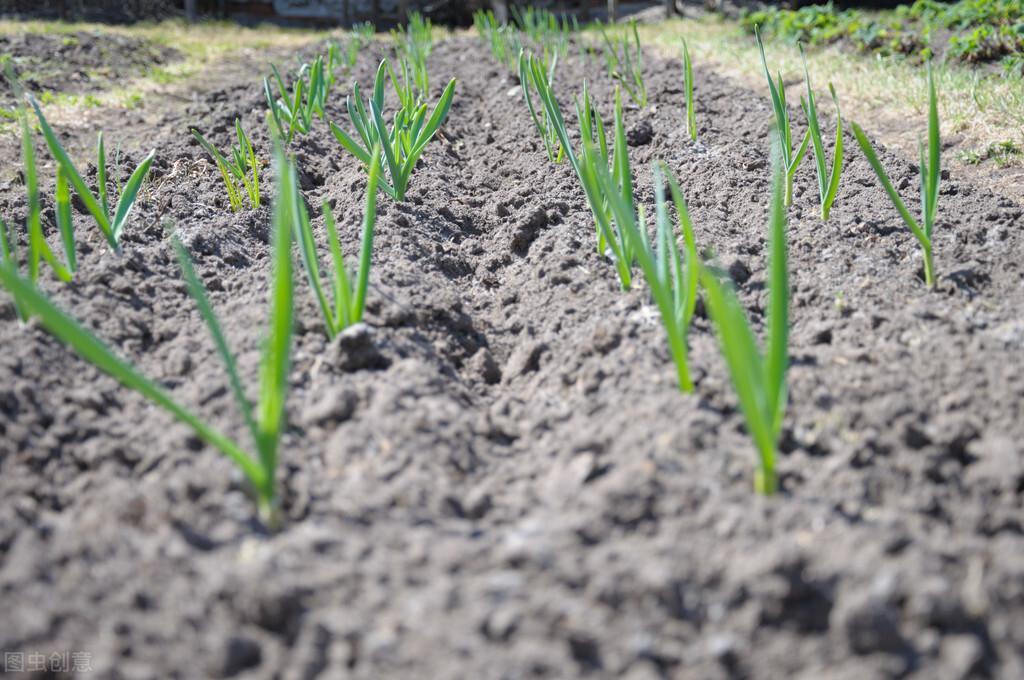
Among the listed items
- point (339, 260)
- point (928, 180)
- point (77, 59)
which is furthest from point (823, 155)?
point (77, 59)

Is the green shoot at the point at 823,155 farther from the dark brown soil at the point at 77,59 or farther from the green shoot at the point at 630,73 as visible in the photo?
the dark brown soil at the point at 77,59

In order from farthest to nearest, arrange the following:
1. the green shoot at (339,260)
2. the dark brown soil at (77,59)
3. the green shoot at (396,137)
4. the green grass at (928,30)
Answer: the dark brown soil at (77,59) < the green grass at (928,30) < the green shoot at (396,137) < the green shoot at (339,260)

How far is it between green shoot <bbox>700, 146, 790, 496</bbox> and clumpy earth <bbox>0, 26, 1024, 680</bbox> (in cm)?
10

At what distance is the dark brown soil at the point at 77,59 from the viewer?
5.20 m

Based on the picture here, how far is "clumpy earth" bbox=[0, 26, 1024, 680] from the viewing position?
92 cm

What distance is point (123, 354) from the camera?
167 centimetres

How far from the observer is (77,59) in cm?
597

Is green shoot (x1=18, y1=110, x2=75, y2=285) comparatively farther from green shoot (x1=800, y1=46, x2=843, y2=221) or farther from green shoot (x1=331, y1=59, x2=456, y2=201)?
green shoot (x1=800, y1=46, x2=843, y2=221)

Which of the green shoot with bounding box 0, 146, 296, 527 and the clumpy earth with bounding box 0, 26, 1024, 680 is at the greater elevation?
the green shoot with bounding box 0, 146, 296, 527

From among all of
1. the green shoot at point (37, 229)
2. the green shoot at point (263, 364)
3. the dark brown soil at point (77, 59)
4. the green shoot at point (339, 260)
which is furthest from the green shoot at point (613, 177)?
the dark brown soil at point (77, 59)

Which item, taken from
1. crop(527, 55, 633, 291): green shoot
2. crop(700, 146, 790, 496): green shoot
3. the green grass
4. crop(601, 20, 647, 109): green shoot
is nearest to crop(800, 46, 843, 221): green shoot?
crop(527, 55, 633, 291): green shoot

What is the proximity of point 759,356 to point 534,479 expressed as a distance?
439 millimetres

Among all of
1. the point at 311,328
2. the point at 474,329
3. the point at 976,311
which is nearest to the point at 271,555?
the point at 311,328

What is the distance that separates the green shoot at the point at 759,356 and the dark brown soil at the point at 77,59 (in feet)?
15.1
